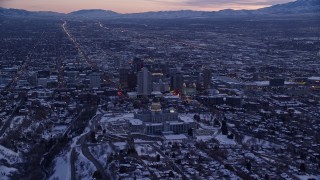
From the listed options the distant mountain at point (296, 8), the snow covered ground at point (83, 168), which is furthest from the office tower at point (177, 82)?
the distant mountain at point (296, 8)

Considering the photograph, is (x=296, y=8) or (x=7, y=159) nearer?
(x=7, y=159)

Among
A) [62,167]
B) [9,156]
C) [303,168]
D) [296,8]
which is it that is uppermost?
[303,168]

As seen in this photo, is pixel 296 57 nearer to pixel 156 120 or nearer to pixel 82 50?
pixel 82 50

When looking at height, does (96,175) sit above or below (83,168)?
above

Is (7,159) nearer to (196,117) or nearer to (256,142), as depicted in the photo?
(256,142)

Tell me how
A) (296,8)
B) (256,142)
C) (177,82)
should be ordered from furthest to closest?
1. (296,8)
2. (177,82)
3. (256,142)

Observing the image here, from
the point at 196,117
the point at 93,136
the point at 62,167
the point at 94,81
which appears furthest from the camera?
the point at 94,81

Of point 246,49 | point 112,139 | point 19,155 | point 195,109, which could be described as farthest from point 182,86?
point 246,49

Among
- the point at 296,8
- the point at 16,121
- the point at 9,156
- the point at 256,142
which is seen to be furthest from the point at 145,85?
the point at 296,8

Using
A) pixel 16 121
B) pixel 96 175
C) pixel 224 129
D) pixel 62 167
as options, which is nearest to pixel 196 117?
pixel 224 129

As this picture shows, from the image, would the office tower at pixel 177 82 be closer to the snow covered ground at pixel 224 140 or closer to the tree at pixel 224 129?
the tree at pixel 224 129

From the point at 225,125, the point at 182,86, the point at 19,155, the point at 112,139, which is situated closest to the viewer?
the point at 19,155
